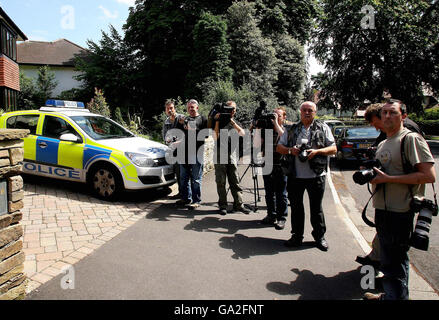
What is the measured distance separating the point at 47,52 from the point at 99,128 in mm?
36633

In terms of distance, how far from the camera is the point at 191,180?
20.7 feet

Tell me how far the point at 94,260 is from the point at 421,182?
3.63 metres

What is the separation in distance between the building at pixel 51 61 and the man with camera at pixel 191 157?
31.8m

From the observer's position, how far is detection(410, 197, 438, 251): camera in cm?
262

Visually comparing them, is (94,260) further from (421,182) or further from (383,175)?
(421,182)

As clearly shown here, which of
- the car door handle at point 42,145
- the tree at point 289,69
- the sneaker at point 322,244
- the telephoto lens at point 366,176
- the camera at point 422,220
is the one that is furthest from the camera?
the tree at point 289,69

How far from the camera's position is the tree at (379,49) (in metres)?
23.0

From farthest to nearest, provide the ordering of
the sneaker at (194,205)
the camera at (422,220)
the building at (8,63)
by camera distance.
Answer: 1. the building at (8,63)
2. the sneaker at (194,205)
3. the camera at (422,220)

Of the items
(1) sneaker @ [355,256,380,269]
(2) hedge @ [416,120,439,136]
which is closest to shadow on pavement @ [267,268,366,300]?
(1) sneaker @ [355,256,380,269]

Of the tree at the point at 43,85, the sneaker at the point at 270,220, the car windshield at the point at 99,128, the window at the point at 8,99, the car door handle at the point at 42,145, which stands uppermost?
the tree at the point at 43,85

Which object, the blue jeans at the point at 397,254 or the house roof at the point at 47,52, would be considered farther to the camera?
the house roof at the point at 47,52

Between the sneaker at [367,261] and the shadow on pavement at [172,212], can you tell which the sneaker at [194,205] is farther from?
the sneaker at [367,261]

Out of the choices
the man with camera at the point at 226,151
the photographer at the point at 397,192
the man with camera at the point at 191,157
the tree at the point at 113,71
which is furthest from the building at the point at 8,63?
the photographer at the point at 397,192
